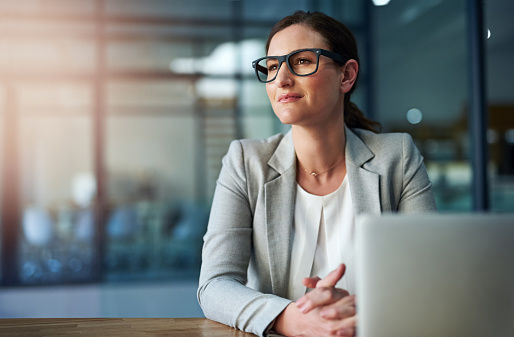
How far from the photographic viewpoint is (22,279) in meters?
5.98

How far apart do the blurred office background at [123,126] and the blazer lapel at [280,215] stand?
13.7 ft

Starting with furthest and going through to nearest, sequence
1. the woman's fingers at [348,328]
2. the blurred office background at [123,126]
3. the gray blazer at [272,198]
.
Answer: the blurred office background at [123,126], the gray blazer at [272,198], the woman's fingers at [348,328]

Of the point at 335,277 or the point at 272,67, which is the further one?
the point at 272,67

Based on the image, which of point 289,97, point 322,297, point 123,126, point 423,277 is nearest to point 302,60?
point 289,97

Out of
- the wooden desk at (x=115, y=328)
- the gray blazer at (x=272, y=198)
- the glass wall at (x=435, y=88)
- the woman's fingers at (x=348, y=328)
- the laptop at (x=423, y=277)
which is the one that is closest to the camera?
the laptop at (x=423, y=277)

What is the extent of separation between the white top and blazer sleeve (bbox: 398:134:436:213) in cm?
18

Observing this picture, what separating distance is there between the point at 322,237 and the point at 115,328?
710 millimetres

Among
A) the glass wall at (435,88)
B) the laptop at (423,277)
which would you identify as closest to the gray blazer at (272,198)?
the laptop at (423,277)

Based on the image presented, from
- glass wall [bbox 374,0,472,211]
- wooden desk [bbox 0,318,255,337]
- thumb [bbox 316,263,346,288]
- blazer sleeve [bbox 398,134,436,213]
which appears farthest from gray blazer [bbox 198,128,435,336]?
glass wall [bbox 374,0,472,211]

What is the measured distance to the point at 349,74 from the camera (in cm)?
178

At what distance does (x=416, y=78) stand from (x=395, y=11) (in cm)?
81

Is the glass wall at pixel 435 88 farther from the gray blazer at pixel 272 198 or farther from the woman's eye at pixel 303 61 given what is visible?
the woman's eye at pixel 303 61

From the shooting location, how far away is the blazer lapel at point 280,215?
5.27 ft

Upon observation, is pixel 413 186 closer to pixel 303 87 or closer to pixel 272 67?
pixel 303 87
